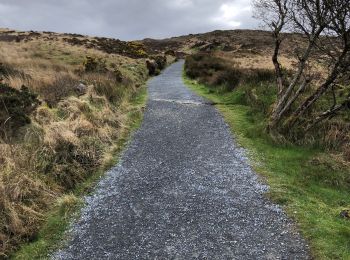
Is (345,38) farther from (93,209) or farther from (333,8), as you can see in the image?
(93,209)

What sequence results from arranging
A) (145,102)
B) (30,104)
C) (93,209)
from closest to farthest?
(93,209)
(30,104)
(145,102)

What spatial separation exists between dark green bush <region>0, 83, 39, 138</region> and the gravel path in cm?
309

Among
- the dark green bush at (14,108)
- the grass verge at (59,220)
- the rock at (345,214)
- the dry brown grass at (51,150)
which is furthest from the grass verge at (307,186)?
the dark green bush at (14,108)

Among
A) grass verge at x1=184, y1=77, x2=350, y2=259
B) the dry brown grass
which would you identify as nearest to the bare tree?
grass verge at x1=184, y1=77, x2=350, y2=259

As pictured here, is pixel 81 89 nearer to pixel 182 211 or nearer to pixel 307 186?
pixel 182 211

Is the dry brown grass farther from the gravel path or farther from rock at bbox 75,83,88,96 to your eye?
the gravel path

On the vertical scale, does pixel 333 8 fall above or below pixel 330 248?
above

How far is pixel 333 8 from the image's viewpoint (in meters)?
11.1

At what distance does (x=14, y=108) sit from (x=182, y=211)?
655cm

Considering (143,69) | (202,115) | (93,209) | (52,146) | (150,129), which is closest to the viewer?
(93,209)

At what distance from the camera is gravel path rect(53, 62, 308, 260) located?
6266mm

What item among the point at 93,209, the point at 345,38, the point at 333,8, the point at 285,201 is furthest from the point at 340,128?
the point at 93,209

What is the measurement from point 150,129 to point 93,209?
6.36m

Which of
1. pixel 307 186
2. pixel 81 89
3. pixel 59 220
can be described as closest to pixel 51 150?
pixel 59 220
